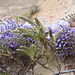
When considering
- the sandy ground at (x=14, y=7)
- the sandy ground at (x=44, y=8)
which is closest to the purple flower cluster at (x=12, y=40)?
the sandy ground at (x=44, y=8)

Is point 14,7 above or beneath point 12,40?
above

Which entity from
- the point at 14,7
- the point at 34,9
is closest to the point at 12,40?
the point at 34,9

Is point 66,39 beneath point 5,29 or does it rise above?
beneath

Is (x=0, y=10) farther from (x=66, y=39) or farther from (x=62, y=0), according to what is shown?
(x=66, y=39)

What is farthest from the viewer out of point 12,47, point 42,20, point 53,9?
point 53,9

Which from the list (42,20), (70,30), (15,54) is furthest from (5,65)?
(42,20)

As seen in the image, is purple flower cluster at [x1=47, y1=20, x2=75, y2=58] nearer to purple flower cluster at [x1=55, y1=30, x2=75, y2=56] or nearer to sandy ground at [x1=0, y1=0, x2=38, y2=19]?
purple flower cluster at [x1=55, y1=30, x2=75, y2=56]

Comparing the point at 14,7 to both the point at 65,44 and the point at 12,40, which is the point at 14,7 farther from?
the point at 65,44

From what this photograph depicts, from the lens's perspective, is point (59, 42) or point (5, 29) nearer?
point (59, 42)

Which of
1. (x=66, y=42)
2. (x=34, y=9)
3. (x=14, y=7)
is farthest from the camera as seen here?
(x=14, y=7)

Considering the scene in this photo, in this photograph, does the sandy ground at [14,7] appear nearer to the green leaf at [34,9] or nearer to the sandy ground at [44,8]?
the sandy ground at [44,8]
